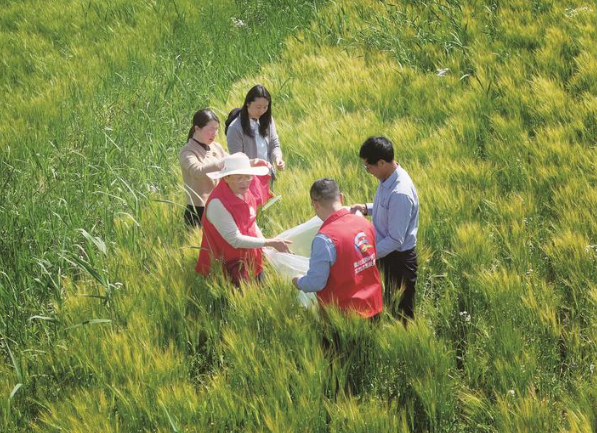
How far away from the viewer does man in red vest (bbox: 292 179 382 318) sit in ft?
10.2

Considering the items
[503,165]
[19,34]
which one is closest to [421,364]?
[503,165]

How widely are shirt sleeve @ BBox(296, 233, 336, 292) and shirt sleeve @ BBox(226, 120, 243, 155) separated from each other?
196 cm

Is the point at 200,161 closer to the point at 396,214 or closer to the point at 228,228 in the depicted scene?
the point at 228,228

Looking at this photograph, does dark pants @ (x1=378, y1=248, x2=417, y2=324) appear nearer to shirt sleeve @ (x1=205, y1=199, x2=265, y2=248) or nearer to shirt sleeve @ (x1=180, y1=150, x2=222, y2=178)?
shirt sleeve @ (x1=205, y1=199, x2=265, y2=248)

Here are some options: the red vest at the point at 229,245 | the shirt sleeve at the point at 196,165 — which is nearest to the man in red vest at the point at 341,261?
the red vest at the point at 229,245

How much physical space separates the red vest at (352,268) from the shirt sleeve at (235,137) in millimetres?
1855

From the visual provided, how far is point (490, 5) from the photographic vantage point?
25.7 ft

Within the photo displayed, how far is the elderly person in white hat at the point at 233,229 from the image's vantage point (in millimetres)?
3705

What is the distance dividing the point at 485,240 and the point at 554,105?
7.53 feet

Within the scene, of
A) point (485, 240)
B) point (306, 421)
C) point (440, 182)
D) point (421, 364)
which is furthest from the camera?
point (440, 182)

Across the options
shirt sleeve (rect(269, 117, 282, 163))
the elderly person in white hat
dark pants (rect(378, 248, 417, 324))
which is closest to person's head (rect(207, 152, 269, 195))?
the elderly person in white hat

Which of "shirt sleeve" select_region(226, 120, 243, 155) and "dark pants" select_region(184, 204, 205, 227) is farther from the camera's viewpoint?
"shirt sleeve" select_region(226, 120, 243, 155)

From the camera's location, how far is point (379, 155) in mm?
3463

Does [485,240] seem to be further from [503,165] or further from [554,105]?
[554,105]
